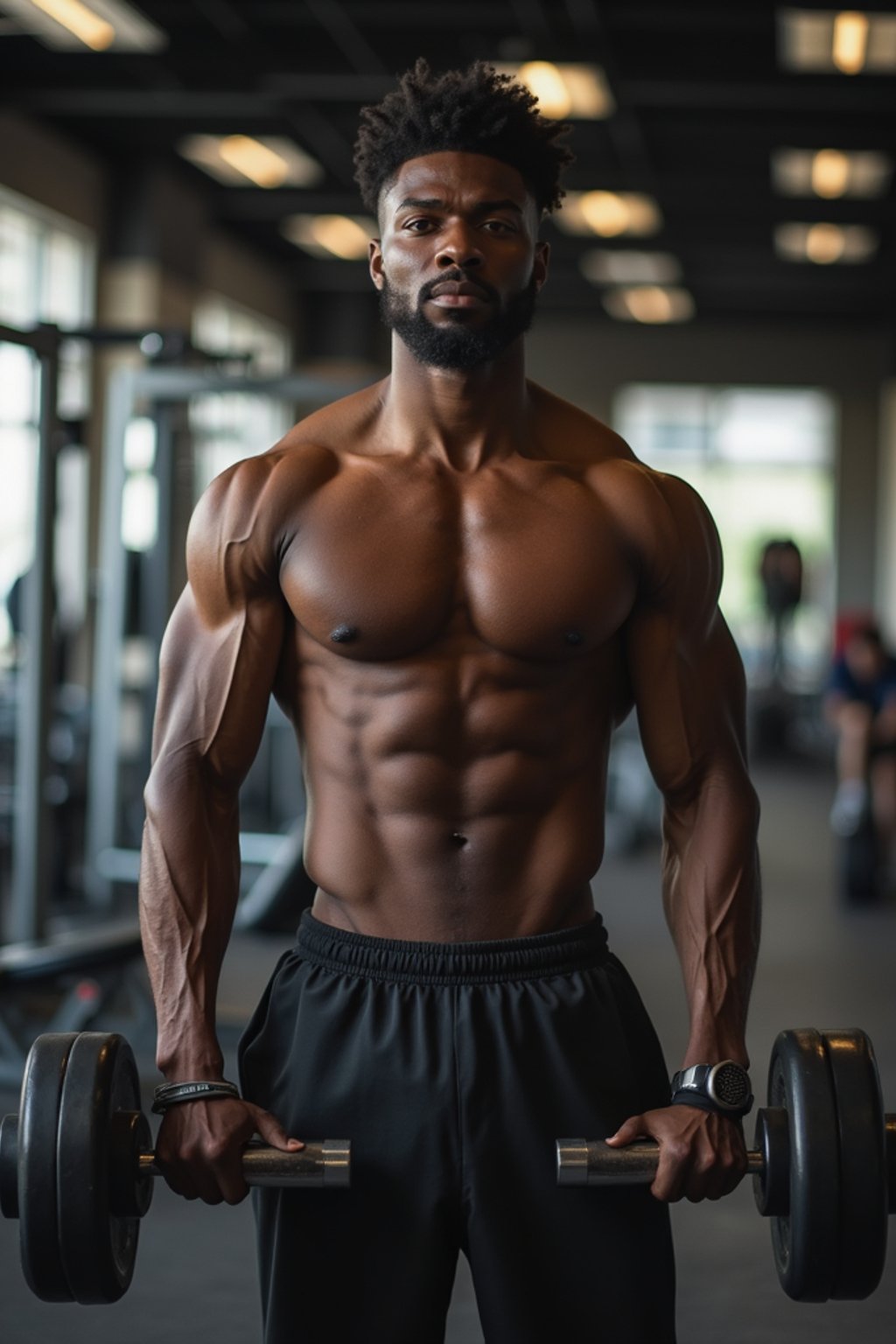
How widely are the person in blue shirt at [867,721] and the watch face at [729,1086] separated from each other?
4645 millimetres

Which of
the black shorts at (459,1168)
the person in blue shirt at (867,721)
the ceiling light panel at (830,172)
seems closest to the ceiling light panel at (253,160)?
the ceiling light panel at (830,172)

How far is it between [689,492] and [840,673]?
5119 millimetres

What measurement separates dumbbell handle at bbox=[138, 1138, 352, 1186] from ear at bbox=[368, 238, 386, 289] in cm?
72

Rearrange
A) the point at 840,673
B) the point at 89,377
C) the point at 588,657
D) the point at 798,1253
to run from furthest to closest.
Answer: the point at 89,377 → the point at 840,673 → the point at 588,657 → the point at 798,1253

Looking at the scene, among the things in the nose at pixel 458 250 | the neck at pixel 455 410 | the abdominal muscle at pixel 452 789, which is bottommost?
the abdominal muscle at pixel 452 789

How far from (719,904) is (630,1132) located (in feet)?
0.74

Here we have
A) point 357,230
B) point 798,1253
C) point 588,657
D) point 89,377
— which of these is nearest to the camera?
point 798,1253

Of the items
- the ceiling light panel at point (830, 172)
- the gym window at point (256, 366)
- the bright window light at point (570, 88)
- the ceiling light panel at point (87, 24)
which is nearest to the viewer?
the ceiling light panel at point (87, 24)

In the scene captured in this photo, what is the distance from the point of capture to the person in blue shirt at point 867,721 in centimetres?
598

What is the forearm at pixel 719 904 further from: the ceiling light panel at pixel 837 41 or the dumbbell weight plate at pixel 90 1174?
the ceiling light panel at pixel 837 41

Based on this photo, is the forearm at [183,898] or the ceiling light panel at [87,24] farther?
the ceiling light panel at [87,24]

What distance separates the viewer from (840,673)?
638 cm

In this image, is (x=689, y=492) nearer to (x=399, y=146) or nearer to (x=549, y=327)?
(x=399, y=146)

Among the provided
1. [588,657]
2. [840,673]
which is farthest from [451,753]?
[840,673]
